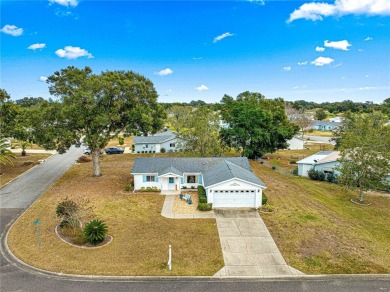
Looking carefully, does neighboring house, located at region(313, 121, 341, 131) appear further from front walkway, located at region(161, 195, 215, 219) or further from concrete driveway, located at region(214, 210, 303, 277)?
front walkway, located at region(161, 195, 215, 219)

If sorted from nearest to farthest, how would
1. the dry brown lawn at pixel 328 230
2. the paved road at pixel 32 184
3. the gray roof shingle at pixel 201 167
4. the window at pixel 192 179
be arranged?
the dry brown lawn at pixel 328 230, the paved road at pixel 32 184, the gray roof shingle at pixel 201 167, the window at pixel 192 179

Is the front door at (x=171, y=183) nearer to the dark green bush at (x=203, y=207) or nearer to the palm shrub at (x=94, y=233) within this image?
the dark green bush at (x=203, y=207)

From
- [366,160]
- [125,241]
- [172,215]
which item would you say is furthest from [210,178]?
[366,160]

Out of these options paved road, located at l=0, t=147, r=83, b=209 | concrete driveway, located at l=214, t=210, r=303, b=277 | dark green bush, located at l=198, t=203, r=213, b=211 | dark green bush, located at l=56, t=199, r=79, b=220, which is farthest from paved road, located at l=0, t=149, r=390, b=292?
paved road, located at l=0, t=147, r=83, b=209

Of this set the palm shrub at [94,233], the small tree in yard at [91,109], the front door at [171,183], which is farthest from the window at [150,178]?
the palm shrub at [94,233]

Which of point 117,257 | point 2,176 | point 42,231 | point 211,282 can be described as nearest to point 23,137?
point 2,176

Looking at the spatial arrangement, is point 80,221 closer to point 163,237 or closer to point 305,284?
point 163,237

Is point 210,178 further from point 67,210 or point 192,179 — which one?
point 67,210
